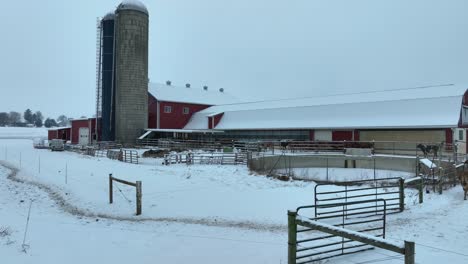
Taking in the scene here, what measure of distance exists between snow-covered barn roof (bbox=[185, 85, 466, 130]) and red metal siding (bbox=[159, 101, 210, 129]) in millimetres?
5336

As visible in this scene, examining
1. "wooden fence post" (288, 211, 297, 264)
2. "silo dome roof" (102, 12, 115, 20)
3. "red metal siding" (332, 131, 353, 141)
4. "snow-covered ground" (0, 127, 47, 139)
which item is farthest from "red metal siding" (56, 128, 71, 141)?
"wooden fence post" (288, 211, 297, 264)

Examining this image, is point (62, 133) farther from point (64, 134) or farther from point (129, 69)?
point (129, 69)

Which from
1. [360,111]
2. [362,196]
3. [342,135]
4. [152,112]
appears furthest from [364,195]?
[152,112]

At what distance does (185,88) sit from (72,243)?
61.5 metres

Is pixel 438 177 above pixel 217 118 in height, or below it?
below

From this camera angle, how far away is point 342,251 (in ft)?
24.1

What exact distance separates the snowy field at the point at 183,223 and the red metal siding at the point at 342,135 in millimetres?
23042

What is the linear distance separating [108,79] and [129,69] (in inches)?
174

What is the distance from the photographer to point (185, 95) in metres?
65.1

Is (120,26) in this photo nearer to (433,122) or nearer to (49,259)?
(433,122)

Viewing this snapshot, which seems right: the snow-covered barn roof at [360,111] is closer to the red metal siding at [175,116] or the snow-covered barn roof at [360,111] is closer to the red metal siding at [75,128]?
the red metal siding at [175,116]

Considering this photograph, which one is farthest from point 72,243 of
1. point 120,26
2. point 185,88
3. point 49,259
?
point 185,88

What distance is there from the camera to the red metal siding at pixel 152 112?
59.0m

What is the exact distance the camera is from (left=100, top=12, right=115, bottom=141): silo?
176ft
